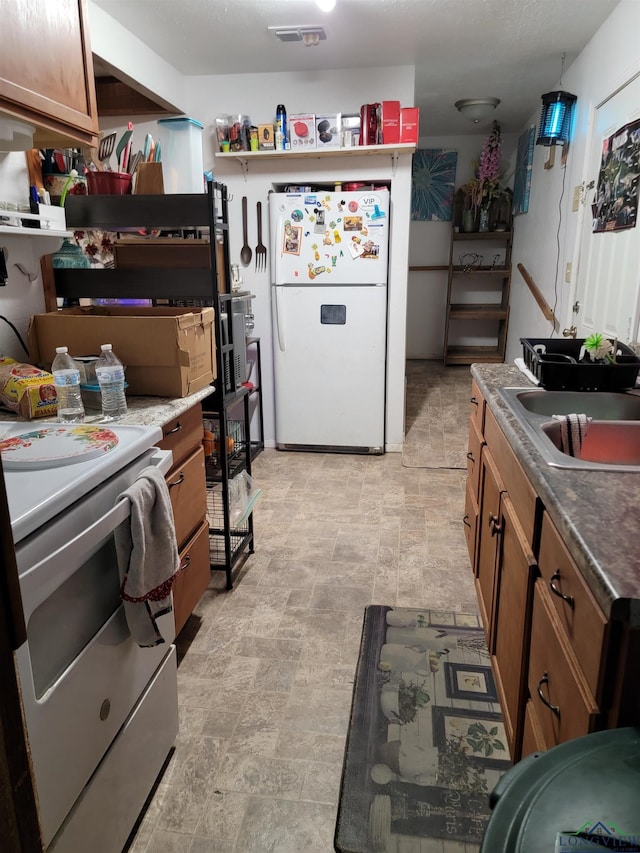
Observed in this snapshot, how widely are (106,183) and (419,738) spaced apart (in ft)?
7.14

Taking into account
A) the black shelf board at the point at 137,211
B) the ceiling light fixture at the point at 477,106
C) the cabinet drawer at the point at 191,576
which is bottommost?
the cabinet drawer at the point at 191,576

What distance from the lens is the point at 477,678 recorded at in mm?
1915

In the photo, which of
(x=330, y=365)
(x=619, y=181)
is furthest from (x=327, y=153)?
(x=619, y=181)

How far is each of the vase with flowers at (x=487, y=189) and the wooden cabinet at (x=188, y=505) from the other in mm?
4731

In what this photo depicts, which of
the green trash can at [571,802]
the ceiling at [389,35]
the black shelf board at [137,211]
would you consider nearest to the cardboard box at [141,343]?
the black shelf board at [137,211]

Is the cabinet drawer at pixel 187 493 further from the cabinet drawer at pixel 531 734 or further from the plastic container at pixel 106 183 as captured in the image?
the cabinet drawer at pixel 531 734

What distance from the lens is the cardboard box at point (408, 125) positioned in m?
3.49

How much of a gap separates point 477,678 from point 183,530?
1.11 meters

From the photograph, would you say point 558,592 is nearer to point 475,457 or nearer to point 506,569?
point 506,569

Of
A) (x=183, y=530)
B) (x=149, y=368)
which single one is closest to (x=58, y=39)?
(x=149, y=368)

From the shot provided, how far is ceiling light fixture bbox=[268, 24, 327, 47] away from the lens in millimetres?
2957

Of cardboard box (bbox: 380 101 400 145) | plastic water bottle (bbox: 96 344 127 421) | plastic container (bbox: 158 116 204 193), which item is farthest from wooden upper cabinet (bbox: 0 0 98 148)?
cardboard box (bbox: 380 101 400 145)

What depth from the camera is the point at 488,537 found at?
1.97m

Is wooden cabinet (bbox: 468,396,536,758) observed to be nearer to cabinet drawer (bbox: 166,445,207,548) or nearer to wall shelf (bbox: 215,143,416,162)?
cabinet drawer (bbox: 166,445,207,548)
